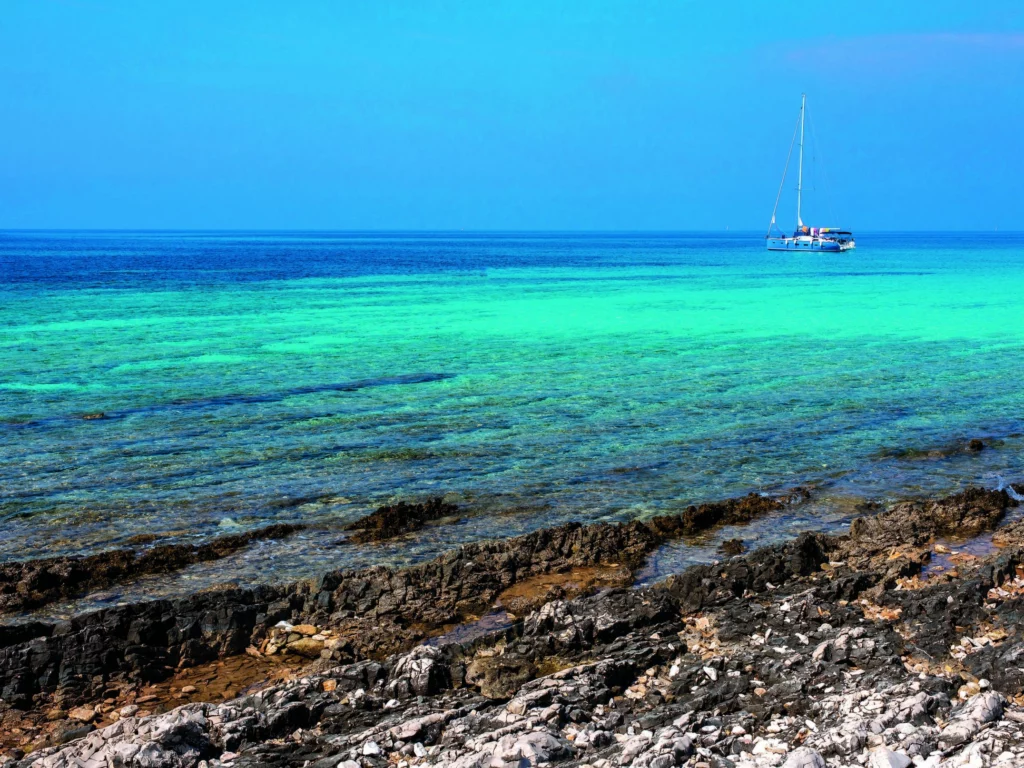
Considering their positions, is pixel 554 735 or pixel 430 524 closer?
pixel 554 735

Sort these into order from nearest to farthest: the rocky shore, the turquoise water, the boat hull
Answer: the rocky shore
the turquoise water
the boat hull

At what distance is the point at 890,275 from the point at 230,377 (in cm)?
6643

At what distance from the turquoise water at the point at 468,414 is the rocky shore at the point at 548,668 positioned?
6.48 ft

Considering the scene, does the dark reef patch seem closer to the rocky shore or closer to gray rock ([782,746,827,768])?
the rocky shore

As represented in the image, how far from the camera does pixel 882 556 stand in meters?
11.2

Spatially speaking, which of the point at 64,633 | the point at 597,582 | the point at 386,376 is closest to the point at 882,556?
the point at 597,582

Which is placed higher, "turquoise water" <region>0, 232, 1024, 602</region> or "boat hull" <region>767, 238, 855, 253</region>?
"boat hull" <region>767, 238, 855, 253</region>

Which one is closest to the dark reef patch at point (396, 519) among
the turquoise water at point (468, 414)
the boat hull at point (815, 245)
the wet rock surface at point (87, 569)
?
the turquoise water at point (468, 414)

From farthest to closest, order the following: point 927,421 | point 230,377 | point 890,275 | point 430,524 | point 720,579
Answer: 1. point 890,275
2. point 230,377
3. point 927,421
4. point 430,524
5. point 720,579

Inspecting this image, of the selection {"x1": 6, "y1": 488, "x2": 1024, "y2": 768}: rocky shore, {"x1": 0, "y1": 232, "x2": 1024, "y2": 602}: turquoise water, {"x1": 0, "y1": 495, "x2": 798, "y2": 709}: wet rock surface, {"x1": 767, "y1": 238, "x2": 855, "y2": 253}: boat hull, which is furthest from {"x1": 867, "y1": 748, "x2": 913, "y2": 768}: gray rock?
{"x1": 767, "y1": 238, "x2": 855, "y2": 253}: boat hull

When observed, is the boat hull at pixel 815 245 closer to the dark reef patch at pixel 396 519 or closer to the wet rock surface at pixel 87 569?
the dark reef patch at pixel 396 519

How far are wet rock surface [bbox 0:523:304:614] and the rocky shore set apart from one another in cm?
162

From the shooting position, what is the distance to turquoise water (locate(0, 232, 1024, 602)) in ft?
44.6

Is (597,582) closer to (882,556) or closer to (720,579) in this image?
(720,579)
